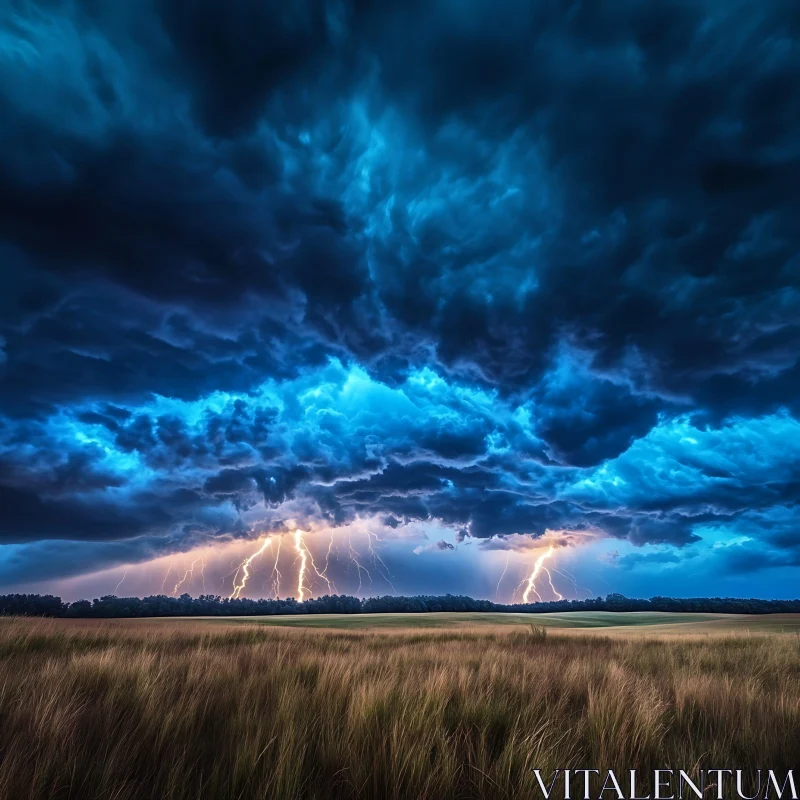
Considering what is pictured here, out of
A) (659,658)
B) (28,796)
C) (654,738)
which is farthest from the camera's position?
(659,658)

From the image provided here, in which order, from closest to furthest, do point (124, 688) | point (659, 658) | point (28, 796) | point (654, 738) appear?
point (28, 796) → point (654, 738) → point (124, 688) → point (659, 658)

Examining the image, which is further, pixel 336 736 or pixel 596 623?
pixel 596 623

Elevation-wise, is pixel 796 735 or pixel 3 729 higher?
pixel 3 729

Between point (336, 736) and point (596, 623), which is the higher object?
point (336, 736)

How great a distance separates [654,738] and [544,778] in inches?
39.2

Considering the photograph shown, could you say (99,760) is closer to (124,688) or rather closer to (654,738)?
(124,688)

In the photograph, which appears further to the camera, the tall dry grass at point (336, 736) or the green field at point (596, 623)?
the green field at point (596, 623)

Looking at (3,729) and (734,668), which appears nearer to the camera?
(3,729)

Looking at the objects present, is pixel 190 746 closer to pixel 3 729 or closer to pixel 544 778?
pixel 3 729

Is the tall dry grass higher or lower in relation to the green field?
higher

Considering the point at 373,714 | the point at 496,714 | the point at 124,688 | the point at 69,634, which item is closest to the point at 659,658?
the point at 496,714

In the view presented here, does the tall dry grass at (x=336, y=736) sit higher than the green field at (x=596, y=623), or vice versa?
the tall dry grass at (x=336, y=736)

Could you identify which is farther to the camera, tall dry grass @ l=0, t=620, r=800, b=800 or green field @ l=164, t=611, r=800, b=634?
green field @ l=164, t=611, r=800, b=634

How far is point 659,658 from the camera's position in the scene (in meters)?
8.71
